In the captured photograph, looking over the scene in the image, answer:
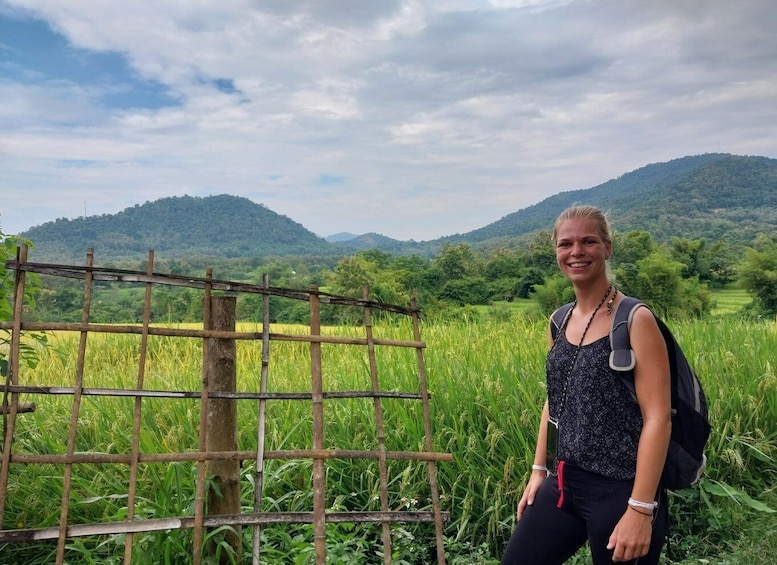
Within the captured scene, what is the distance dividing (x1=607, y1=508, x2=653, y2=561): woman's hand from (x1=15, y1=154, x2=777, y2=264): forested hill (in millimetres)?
62714

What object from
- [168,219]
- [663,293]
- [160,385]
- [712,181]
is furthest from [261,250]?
[160,385]

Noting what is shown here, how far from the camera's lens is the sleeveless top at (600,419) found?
1834 millimetres

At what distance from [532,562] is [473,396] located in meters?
1.91

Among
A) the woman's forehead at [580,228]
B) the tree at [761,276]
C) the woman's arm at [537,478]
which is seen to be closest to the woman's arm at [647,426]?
the woman's forehead at [580,228]

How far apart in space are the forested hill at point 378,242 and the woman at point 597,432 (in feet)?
205

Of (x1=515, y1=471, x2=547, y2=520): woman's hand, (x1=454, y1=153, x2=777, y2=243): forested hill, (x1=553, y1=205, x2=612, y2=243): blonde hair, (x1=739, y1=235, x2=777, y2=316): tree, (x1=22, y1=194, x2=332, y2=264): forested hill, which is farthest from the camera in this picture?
(x1=454, y1=153, x2=777, y2=243): forested hill

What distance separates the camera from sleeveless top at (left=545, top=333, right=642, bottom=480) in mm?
1834

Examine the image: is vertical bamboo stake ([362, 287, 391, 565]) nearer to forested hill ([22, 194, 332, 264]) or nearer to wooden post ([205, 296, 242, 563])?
wooden post ([205, 296, 242, 563])

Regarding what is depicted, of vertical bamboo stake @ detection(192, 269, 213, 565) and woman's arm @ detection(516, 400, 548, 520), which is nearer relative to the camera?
woman's arm @ detection(516, 400, 548, 520)

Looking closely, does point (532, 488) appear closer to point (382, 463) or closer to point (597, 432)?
point (597, 432)

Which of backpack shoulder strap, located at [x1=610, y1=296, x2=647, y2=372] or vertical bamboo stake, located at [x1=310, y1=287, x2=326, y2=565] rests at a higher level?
backpack shoulder strap, located at [x1=610, y1=296, x2=647, y2=372]

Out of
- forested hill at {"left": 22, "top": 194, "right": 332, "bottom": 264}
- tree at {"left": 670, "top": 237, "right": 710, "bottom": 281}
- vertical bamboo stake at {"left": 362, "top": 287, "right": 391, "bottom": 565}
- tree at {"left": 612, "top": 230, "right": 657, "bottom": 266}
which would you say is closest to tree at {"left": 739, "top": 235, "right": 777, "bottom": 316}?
tree at {"left": 670, "top": 237, "right": 710, "bottom": 281}

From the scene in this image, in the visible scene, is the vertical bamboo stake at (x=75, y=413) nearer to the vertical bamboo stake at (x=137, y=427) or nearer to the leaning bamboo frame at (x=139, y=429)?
the leaning bamboo frame at (x=139, y=429)

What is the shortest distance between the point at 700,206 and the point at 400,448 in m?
89.3
